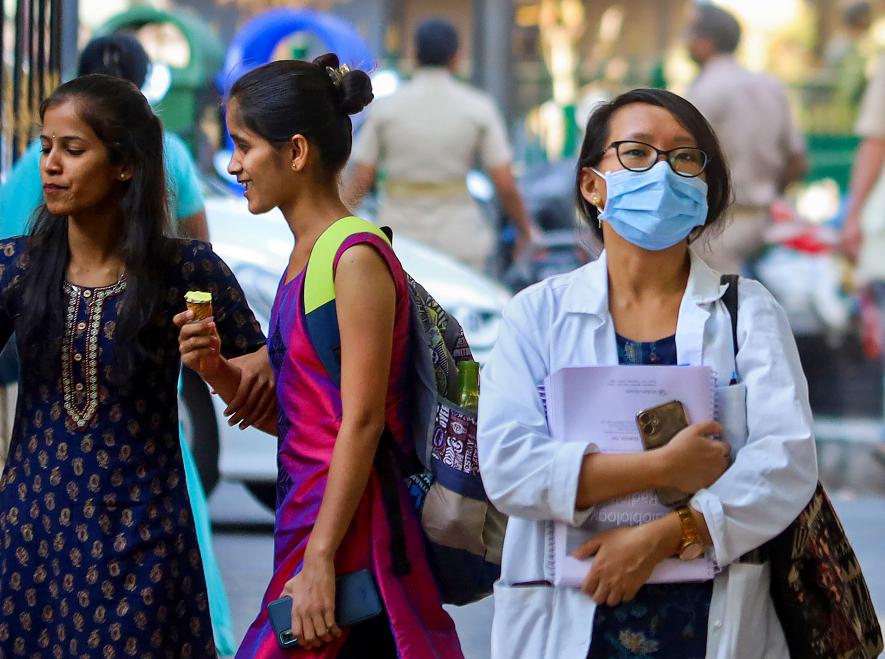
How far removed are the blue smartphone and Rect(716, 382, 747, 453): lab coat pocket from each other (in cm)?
72

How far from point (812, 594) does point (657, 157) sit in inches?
32.2

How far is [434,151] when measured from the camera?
858 centimetres

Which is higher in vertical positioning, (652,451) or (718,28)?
Result: (718,28)

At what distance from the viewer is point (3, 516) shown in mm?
3344

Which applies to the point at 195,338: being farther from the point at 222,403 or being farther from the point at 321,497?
the point at 222,403

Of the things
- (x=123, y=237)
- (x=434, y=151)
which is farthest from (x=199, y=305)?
(x=434, y=151)

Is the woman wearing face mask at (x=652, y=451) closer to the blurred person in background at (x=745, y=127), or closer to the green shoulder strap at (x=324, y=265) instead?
the green shoulder strap at (x=324, y=265)

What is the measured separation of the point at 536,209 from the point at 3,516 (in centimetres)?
866

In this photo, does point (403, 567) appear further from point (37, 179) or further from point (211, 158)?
point (211, 158)

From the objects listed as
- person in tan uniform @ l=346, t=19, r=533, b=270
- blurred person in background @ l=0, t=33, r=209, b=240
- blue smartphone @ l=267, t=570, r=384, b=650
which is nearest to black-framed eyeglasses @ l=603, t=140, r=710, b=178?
blue smartphone @ l=267, t=570, r=384, b=650

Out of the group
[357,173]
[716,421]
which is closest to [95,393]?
[716,421]

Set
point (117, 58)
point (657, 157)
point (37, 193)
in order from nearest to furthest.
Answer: point (657, 157) < point (37, 193) < point (117, 58)

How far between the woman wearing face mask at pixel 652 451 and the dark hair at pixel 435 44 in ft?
18.4

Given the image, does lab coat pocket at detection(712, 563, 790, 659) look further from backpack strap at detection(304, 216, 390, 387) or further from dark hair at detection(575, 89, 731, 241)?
backpack strap at detection(304, 216, 390, 387)
